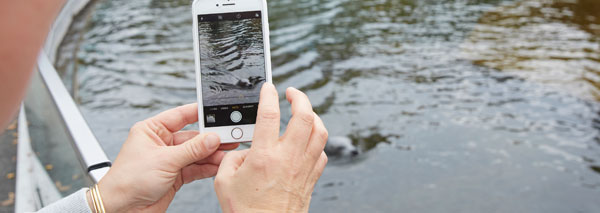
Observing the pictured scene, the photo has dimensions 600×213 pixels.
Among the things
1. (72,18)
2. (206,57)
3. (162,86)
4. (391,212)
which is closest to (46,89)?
(206,57)

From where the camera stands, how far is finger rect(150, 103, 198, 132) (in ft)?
5.07

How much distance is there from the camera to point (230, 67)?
1630mm

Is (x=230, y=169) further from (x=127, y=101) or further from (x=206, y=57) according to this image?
(x=127, y=101)

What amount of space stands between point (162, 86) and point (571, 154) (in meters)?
4.96

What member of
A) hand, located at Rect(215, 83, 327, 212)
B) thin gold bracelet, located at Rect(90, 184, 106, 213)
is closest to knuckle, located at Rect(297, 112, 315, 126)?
hand, located at Rect(215, 83, 327, 212)

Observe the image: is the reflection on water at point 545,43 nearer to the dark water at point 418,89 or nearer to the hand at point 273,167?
the dark water at point 418,89

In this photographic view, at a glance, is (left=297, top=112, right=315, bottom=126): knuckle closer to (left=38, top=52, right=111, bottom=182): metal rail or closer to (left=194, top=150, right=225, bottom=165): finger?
(left=194, top=150, right=225, bottom=165): finger

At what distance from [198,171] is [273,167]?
456 millimetres

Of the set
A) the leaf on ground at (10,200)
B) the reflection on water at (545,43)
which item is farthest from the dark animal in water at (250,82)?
the reflection on water at (545,43)

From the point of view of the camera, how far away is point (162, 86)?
691 cm

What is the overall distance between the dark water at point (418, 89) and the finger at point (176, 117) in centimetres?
257

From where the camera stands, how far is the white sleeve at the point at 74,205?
1.43 meters

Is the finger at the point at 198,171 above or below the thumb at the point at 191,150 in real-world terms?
below

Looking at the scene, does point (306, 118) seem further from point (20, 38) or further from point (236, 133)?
point (20, 38)
